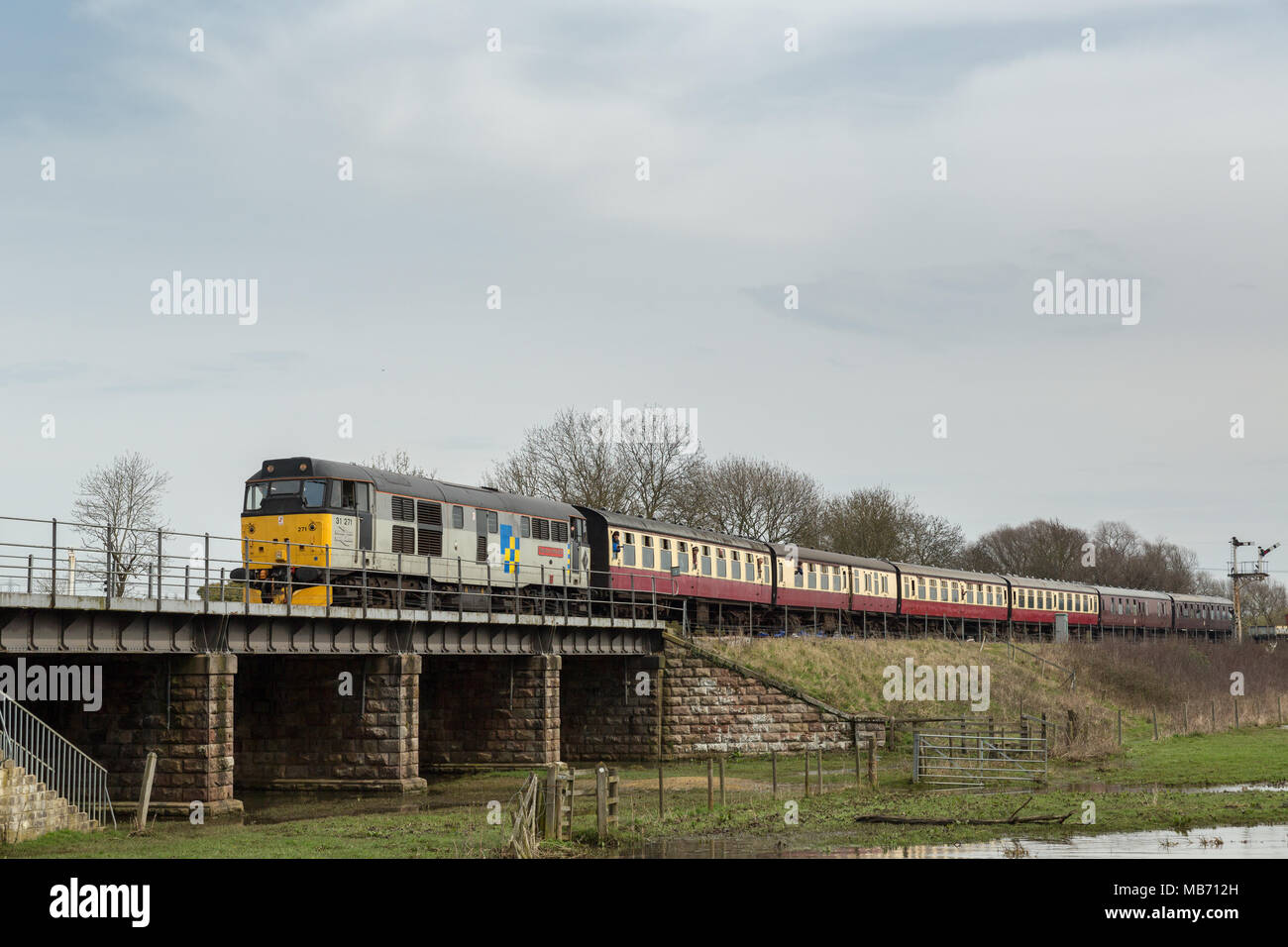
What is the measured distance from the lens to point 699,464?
79.6 m

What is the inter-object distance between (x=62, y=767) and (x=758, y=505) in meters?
59.0

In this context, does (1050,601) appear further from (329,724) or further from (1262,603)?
(1262,603)

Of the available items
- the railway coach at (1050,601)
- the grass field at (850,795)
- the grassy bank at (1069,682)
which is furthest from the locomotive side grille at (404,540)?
the railway coach at (1050,601)

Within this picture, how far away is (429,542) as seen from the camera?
35969mm

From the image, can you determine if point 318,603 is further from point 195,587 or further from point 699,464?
point 699,464

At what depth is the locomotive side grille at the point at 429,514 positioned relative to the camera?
35656 millimetres

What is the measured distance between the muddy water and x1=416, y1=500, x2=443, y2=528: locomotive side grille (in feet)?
54.1

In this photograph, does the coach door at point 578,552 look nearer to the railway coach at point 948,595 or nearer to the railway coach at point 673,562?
the railway coach at point 673,562

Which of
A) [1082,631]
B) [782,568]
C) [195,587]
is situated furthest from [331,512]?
[1082,631]

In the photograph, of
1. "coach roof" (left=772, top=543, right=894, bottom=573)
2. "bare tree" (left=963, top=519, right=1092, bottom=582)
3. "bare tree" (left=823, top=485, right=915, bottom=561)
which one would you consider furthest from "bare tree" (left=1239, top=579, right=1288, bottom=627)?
"coach roof" (left=772, top=543, right=894, bottom=573)

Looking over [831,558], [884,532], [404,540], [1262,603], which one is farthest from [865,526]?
[1262,603]

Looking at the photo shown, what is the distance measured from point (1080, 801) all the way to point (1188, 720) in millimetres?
24497

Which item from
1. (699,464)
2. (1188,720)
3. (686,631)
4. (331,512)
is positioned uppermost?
(699,464)
